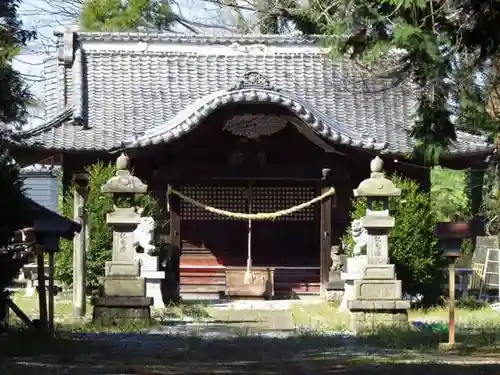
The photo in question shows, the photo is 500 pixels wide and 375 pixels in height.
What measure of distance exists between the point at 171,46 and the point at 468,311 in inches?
358

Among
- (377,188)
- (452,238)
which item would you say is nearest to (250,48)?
(377,188)

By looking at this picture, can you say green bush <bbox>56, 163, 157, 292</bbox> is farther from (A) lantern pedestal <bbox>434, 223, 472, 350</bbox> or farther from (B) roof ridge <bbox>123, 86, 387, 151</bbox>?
(A) lantern pedestal <bbox>434, 223, 472, 350</bbox>

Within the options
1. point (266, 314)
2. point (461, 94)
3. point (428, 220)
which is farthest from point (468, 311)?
point (461, 94)

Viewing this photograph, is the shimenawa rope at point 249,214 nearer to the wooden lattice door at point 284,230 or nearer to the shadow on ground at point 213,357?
the wooden lattice door at point 284,230

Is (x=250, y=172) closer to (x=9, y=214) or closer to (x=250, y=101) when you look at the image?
(x=250, y=101)

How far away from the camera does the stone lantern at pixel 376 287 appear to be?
14.8 m

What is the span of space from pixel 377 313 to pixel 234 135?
6.09 m

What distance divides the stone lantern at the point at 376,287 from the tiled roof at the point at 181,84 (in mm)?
4607

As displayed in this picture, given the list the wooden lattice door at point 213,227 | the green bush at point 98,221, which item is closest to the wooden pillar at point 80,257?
the green bush at point 98,221

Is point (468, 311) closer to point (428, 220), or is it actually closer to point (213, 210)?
point (428, 220)

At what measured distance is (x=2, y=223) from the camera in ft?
38.3

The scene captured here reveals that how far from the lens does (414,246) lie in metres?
18.3

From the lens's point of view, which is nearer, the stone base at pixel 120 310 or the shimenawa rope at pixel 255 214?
the stone base at pixel 120 310

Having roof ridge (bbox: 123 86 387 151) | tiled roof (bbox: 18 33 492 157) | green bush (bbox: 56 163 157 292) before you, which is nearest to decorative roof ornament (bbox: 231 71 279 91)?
roof ridge (bbox: 123 86 387 151)
